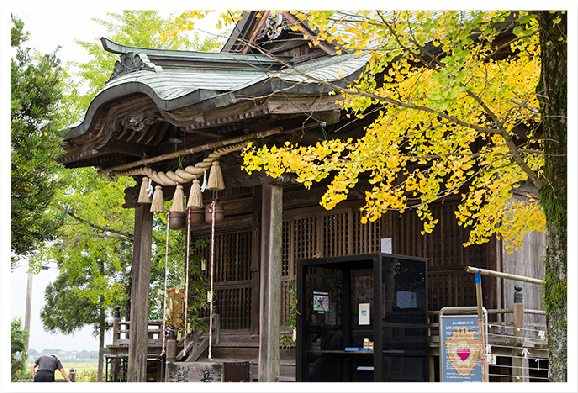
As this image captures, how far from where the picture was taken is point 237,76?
1006 cm

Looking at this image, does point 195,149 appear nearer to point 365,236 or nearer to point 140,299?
point 140,299

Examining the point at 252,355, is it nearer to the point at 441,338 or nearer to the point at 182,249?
the point at 182,249

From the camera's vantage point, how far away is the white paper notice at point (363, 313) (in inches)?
354

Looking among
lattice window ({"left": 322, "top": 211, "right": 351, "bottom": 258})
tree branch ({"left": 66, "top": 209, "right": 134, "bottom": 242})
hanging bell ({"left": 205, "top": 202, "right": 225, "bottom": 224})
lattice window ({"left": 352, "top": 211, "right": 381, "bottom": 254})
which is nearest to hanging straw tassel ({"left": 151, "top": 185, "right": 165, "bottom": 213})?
hanging bell ({"left": 205, "top": 202, "right": 225, "bottom": 224})

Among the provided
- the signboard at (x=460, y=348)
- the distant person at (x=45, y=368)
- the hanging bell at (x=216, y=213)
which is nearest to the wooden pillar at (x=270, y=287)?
the hanging bell at (x=216, y=213)

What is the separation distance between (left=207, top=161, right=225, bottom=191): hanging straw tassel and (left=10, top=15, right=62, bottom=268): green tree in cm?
211

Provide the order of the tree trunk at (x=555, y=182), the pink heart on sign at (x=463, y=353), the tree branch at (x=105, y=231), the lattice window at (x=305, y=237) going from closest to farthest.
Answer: the tree trunk at (x=555, y=182) < the pink heart on sign at (x=463, y=353) < the lattice window at (x=305, y=237) < the tree branch at (x=105, y=231)

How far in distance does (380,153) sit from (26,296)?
85.9ft

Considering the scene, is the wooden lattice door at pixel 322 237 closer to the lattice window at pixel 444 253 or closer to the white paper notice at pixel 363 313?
the lattice window at pixel 444 253

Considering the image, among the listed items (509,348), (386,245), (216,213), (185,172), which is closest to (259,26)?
(185,172)

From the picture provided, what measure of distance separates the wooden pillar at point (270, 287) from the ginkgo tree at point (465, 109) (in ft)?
2.74

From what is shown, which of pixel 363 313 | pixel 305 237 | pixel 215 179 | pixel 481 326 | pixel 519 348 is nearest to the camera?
pixel 481 326

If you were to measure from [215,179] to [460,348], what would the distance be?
13.6ft

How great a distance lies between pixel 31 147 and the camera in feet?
26.0
